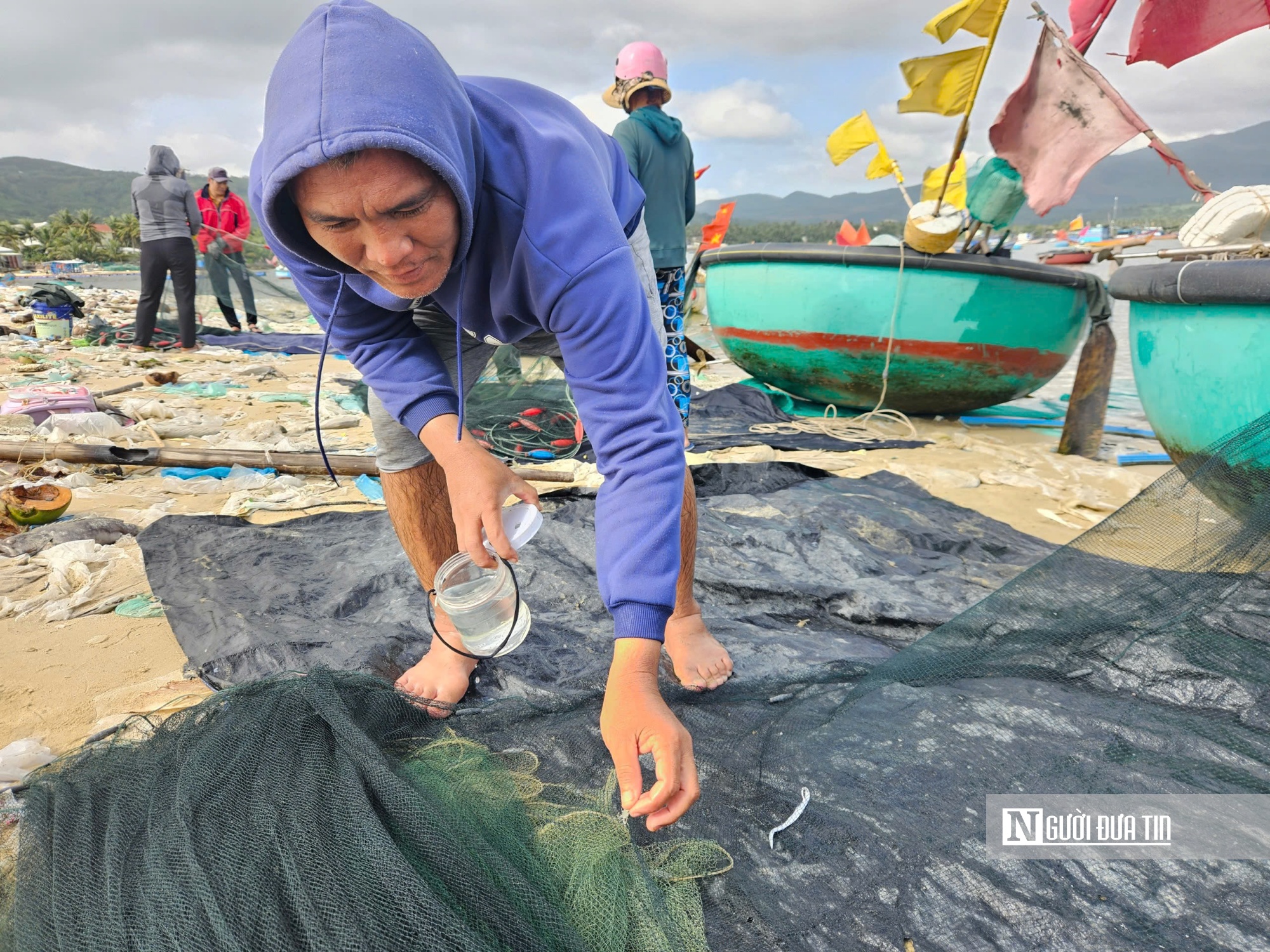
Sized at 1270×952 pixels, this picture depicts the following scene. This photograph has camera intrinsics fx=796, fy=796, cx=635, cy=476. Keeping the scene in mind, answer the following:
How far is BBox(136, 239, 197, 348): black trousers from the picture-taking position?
297 inches

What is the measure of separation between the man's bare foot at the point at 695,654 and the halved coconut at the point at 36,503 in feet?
7.88

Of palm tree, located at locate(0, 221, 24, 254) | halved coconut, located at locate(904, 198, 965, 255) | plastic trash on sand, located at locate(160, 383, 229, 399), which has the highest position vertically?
palm tree, located at locate(0, 221, 24, 254)

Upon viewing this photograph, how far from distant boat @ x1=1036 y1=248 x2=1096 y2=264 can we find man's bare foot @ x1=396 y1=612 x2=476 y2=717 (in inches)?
177

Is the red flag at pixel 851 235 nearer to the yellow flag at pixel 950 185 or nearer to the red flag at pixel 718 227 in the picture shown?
the yellow flag at pixel 950 185

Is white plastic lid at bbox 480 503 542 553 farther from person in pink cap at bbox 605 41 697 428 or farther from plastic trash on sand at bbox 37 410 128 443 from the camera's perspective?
plastic trash on sand at bbox 37 410 128 443

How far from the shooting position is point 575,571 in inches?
101

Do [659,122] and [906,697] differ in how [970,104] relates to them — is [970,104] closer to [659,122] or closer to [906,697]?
[659,122]

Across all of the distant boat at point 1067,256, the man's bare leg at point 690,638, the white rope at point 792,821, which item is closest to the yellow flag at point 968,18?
the distant boat at point 1067,256

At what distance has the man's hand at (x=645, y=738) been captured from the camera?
1.07m

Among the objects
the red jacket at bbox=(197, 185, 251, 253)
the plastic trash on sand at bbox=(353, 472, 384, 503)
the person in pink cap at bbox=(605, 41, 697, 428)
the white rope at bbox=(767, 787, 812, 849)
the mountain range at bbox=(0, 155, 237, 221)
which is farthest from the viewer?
the mountain range at bbox=(0, 155, 237, 221)

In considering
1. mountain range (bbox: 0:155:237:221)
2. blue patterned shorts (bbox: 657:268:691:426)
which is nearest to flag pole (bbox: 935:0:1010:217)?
blue patterned shorts (bbox: 657:268:691:426)

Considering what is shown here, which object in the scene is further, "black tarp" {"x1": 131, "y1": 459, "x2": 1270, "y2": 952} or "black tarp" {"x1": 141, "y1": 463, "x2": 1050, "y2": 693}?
"black tarp" {"x1": 141, "y1": 463, "x2": 1050, "y2": 693}

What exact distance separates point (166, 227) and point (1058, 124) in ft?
24.6

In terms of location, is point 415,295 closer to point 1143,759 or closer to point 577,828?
point 577,828
